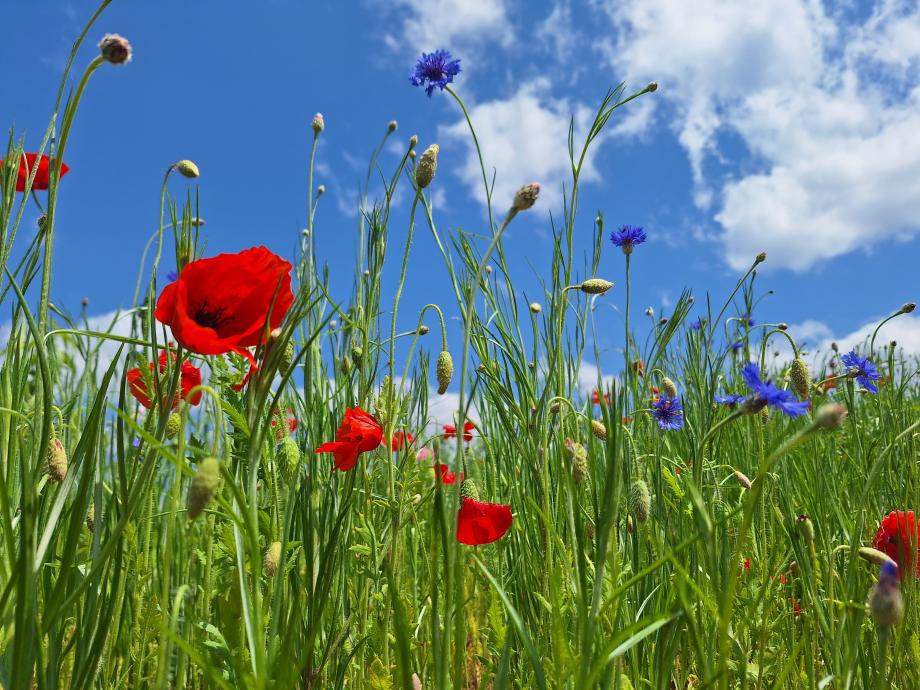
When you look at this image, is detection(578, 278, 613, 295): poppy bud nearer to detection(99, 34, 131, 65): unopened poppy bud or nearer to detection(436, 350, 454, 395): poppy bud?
detection(436, 350, 454, 395): poppy bud

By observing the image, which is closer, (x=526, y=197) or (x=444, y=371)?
(x=526, y=197)

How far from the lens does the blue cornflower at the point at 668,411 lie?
6.76 feet

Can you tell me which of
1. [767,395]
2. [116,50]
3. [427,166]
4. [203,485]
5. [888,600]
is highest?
[427,166]

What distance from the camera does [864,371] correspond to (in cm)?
177

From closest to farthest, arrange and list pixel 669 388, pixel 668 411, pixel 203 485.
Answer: pixel 203 485 < pixel 669 388 < pixel 668 411

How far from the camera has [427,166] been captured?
126 centimetres

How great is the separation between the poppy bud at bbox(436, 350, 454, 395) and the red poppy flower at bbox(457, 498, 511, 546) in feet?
0.79

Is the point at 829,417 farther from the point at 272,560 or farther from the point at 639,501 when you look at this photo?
the point at 272,560

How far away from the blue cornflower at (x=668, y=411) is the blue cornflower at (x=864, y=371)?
1.59ft

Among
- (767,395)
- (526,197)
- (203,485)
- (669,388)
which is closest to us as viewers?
(203,485)

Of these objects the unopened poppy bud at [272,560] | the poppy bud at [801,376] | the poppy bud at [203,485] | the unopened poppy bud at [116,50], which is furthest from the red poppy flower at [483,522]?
the unopened poppy bud at [116,50]

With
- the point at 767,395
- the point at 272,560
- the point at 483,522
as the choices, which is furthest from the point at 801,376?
the point at 272,560

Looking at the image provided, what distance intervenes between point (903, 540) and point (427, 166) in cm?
118

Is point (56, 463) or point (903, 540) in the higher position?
point (56, 463)
